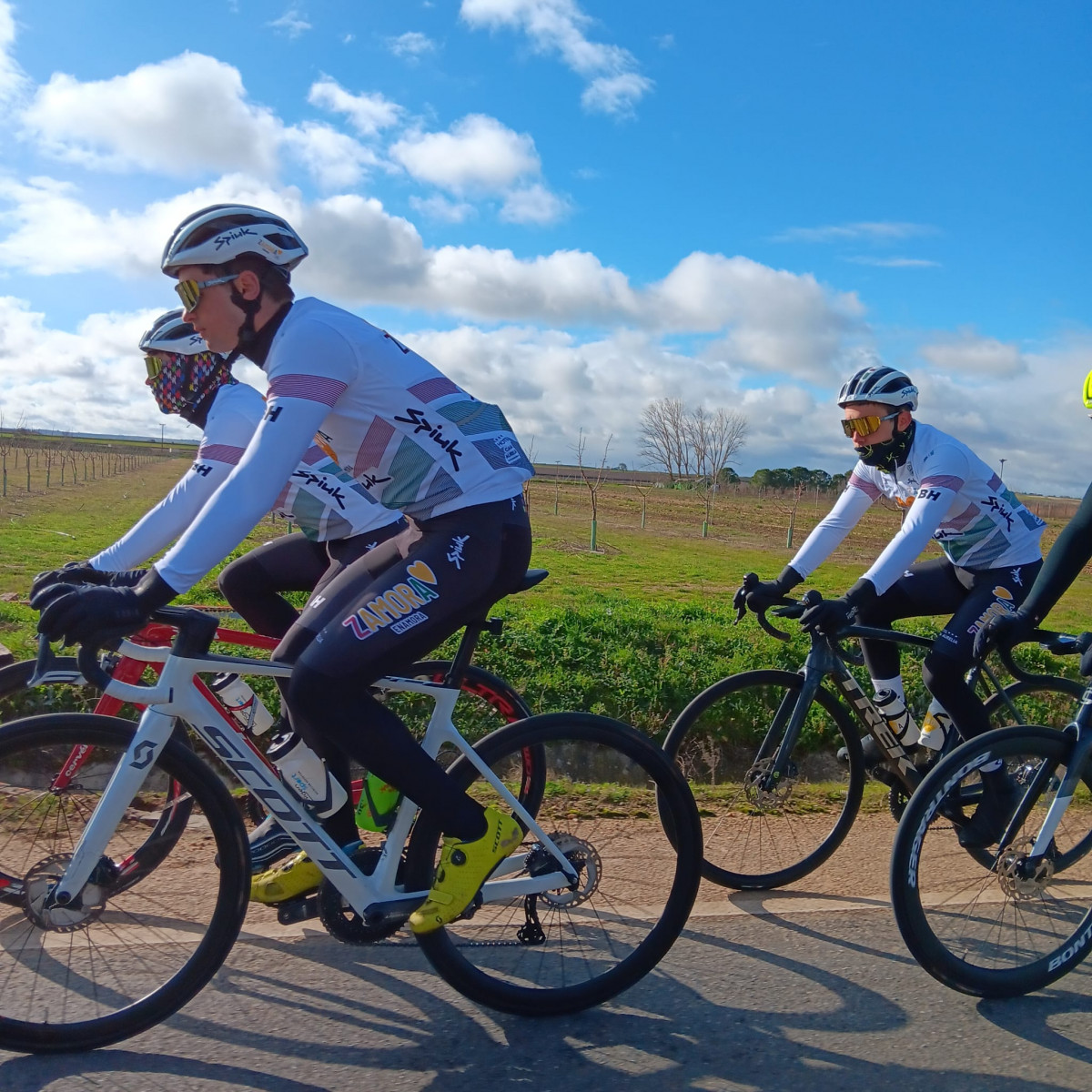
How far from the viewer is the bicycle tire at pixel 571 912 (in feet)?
9.16

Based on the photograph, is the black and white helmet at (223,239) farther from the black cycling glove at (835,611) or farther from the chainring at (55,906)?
the black cycling glove at (835,611)

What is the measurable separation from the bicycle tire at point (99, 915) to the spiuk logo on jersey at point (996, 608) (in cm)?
312

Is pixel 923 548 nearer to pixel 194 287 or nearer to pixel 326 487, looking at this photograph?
pixel 326 487

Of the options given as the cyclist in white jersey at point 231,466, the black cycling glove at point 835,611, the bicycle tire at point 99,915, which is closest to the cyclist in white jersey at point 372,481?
the bicycle tire at point 99,915

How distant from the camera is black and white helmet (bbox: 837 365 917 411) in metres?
4.10

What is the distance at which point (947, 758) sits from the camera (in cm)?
301

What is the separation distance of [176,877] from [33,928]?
430 mm

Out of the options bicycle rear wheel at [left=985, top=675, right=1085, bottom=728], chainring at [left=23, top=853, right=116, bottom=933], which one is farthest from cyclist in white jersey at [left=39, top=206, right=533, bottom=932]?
bicycle rear wheel at [left=985, top=675, right=1085, bottom=728]

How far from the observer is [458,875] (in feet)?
9.06

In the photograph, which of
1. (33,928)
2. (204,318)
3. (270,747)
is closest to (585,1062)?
(270,747)

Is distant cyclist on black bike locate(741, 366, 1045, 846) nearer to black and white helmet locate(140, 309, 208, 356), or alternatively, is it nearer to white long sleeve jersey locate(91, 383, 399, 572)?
white long sleeve jersey locate(91, 383, 399, 572)

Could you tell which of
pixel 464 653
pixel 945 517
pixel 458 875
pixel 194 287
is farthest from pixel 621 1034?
pixel 945 517

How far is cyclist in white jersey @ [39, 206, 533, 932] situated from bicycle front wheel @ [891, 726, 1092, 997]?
1.32 meters

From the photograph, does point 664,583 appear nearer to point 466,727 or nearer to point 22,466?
point 466,727
